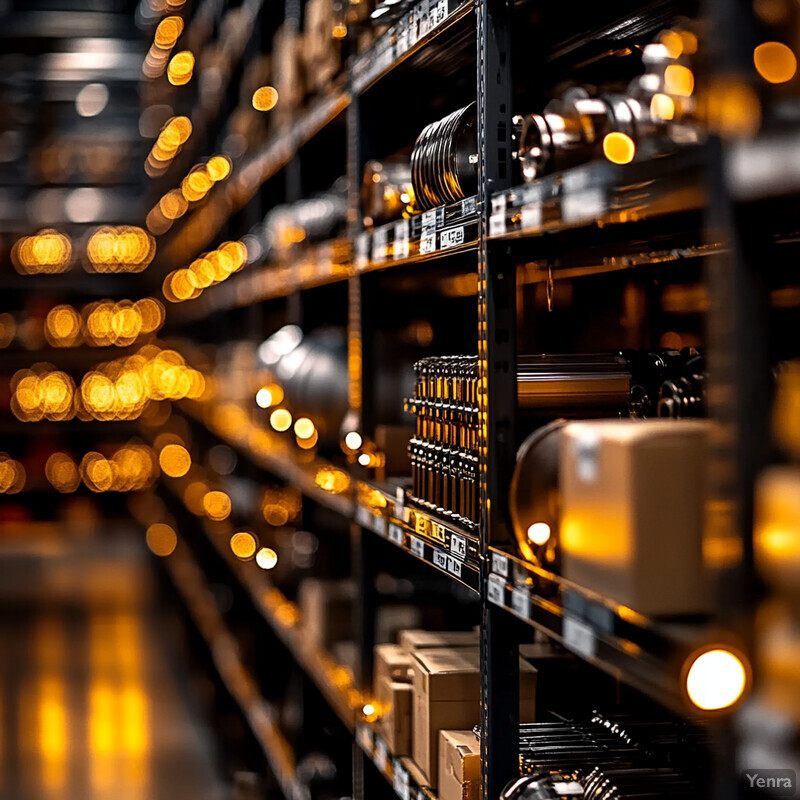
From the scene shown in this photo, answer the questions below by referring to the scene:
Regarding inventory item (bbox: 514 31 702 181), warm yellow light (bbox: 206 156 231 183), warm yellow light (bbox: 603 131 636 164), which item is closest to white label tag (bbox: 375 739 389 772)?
inventory item (bbox: 514 31 702 181)

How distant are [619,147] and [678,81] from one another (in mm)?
184

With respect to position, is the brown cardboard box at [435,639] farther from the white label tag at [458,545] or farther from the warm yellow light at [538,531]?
the warm yellow light at [538,531]

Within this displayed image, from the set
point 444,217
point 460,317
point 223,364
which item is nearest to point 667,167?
point 444,217

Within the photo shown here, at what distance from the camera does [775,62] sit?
958 mm

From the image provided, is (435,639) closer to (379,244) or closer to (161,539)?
(379,244)

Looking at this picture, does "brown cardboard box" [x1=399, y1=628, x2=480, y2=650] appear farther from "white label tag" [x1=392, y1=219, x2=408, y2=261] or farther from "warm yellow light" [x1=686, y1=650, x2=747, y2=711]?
"warm yellow light" [x1=686, y1=650, x2=747, y2=711]

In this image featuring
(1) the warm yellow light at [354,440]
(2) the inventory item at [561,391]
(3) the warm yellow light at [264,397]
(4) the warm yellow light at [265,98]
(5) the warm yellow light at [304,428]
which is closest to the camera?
(2) the inventory item at [561,391]

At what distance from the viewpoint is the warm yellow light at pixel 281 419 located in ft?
13.0

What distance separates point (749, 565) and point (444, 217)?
3.96 ft

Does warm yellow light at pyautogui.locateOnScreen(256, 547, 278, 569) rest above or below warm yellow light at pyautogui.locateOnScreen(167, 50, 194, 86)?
below

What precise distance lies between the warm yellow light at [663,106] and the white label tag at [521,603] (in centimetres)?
64

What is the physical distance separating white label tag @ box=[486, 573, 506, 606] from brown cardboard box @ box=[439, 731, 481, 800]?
A: 35 centimetres

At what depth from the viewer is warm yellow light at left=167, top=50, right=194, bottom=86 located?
711 centimetres

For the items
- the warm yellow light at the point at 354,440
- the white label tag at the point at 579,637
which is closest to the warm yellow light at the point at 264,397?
the warm yellow light at the point at 354,440
